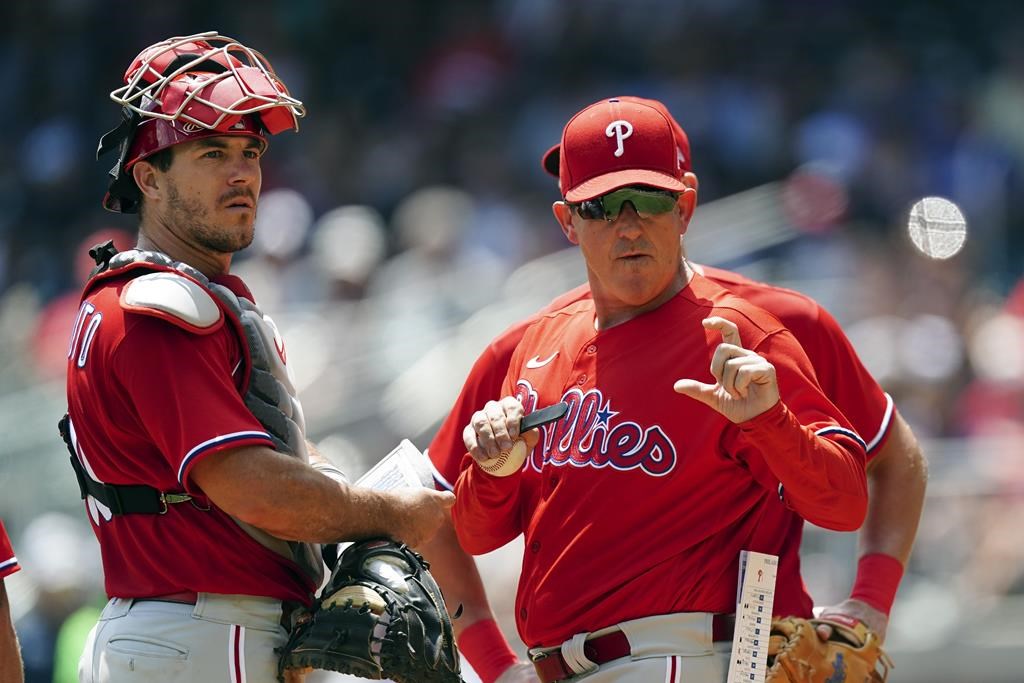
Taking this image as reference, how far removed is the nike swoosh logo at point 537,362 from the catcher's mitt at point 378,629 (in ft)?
2.28

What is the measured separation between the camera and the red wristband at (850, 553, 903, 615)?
13.1 ft

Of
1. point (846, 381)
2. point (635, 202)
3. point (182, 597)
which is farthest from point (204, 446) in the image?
point (846, 381)

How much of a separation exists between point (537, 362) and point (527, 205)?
7622 millimetres

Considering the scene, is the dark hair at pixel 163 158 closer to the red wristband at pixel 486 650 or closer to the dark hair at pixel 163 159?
the dark hair at pixel 163 159

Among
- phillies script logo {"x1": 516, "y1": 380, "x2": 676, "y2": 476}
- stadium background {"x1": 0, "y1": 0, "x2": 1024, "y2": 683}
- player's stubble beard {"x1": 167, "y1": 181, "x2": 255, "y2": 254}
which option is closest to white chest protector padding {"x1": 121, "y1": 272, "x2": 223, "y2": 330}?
player's stubble beard {"x1": 167, "y1": 181, "x2": 255, "y2": 254}

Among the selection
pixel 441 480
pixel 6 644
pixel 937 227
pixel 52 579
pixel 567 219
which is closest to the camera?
pixel 6 644

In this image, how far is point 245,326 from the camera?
3.51 meters

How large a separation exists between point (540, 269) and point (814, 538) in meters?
2.82

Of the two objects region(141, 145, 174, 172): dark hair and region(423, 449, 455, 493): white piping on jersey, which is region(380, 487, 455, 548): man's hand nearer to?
region(423, 449, 455, 493): white piping on jersey

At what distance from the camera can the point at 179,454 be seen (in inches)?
128

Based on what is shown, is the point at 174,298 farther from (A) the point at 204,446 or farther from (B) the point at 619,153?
(B) the point at 619,153

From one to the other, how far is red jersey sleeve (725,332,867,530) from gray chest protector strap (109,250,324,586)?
1.06 meters

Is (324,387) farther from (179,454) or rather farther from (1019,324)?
(179,454)

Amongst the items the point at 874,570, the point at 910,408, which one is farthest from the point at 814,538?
the point at 874,570
